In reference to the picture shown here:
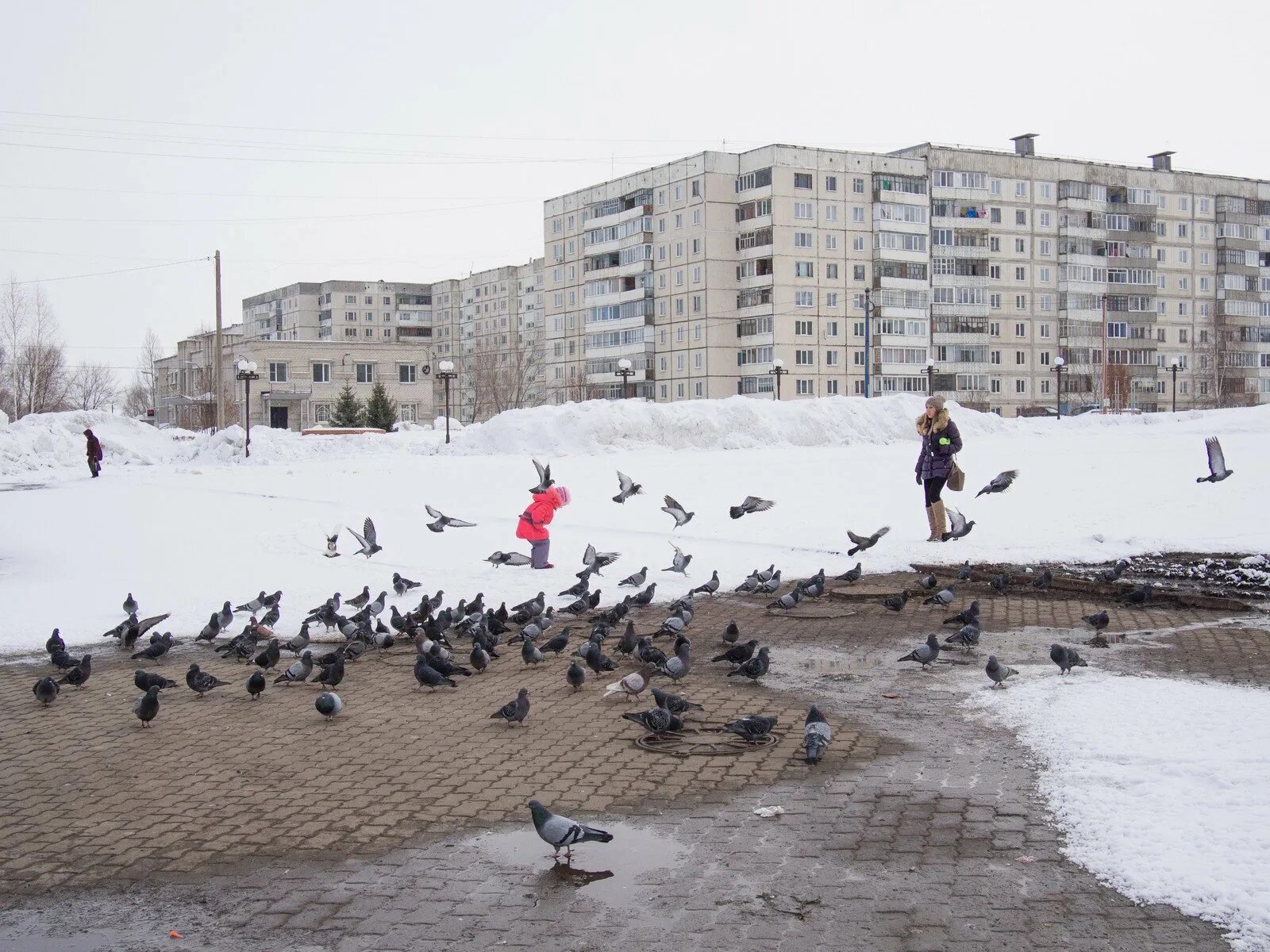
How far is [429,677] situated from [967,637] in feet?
14.5

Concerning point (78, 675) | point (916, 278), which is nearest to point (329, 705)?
point (78, 675)

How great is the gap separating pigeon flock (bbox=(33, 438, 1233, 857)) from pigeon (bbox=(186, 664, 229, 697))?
0.01 meters

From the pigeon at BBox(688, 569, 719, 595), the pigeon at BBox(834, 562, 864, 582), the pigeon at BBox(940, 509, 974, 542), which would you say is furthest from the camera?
the pigeon at BBox(940, 509, 974, 542)

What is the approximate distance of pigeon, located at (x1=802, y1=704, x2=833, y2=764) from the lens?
241 inches

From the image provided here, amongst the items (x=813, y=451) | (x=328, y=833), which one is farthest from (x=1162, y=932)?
(x=813, y=451)

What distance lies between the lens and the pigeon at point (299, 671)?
8539 mm

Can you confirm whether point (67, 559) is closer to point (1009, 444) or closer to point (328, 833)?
point (328, 833)

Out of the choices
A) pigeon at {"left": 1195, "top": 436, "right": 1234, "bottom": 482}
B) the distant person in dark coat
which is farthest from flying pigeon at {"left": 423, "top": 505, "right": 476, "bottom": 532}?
the distant person in dark coat

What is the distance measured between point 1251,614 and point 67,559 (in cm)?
1389

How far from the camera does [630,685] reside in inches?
312

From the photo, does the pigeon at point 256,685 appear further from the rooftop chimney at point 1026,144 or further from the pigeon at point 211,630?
the rooftop chimney at point 1026,144

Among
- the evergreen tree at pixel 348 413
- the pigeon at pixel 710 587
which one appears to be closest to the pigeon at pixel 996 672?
the pigeon at pixel 710 587

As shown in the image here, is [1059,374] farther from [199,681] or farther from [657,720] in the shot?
[199,681]

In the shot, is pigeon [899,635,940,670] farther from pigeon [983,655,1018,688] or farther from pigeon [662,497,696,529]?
pigeon [662,497,696,529]
